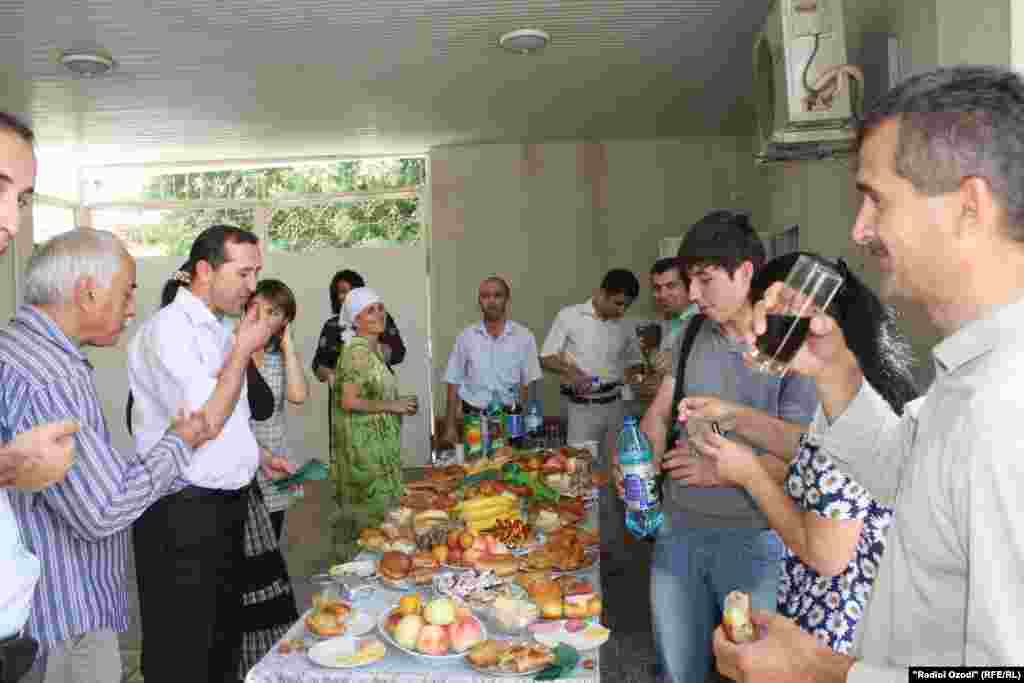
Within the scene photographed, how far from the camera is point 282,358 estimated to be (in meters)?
3.70

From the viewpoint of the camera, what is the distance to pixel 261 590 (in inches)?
107

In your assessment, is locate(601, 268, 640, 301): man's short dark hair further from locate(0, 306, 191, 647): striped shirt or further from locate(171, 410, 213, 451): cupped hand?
locate(0, 306, 191, 647): striped shirt

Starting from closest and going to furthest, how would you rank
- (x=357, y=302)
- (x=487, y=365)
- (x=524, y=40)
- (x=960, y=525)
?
(x=960, y=525), (x=357, y=302), (x=524, y=40), (x=487, y=365)

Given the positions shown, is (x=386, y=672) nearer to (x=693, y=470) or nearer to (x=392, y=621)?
(x=392, y=621)

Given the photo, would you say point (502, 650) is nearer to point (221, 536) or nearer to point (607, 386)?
point (221, 536)

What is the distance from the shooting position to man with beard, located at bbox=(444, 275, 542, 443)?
500cm

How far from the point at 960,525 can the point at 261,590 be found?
98.5 inches

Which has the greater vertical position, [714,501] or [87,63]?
[87,63]

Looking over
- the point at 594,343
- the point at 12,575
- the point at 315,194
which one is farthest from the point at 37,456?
the point at 315,194

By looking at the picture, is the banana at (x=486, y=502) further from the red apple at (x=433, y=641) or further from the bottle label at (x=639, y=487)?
the red apple at (x=433, y=641)

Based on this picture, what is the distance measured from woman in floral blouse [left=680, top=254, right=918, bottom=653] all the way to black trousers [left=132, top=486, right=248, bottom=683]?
1.53 meters

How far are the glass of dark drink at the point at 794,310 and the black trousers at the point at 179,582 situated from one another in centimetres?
174

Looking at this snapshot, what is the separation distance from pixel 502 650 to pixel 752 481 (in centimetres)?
62

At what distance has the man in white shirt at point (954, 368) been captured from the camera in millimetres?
669
